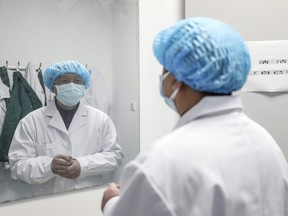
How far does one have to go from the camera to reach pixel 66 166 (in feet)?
5.32

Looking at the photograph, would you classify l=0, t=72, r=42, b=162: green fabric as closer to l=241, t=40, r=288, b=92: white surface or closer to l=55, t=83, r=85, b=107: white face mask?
Result: l=55, t=83, r=85, b=107: white face mask

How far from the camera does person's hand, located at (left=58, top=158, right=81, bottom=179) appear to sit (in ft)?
5.35

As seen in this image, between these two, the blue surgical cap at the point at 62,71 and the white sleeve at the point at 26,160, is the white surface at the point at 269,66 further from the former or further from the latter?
the white sleeve at the point at 26,160

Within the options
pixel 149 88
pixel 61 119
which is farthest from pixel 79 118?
pixel 149 88

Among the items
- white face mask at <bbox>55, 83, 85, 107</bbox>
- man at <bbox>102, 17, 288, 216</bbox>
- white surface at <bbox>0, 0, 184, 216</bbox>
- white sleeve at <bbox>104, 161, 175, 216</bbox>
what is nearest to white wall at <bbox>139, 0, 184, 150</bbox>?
white surface at <bbox>0, 0, 184, 216</bbox>

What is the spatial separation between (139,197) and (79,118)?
33.6 inches

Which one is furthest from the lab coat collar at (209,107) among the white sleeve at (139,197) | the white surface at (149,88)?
the white surface at (149,88)

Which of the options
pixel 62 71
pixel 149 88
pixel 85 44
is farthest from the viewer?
pixel 149 88

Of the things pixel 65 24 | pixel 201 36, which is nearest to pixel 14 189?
pixel 65 24

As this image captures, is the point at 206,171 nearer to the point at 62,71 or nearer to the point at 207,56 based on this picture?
the point at 207,56

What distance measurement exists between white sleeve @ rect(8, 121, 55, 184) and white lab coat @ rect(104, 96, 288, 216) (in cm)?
70

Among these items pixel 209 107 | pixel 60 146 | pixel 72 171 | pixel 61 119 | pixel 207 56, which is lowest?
pixel 72 171

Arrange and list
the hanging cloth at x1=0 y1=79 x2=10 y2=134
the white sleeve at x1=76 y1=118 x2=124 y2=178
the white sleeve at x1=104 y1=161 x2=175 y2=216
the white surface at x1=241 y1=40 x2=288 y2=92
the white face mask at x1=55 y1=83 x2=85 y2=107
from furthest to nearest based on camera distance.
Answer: the white surface at x1=241 y1=40 x2=288 y2=92, the white sleeve at x1=76 y1=118 x2=124 y2=178, the white face mask at x1=55 y1=83 x2=85 y2=107, the hanging cloth at x1=0 y1=79 x2=10 y2=134, the white sleeve at x1=104 y1=161 x2=175 y2=216

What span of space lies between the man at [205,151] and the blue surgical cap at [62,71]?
0.65m
